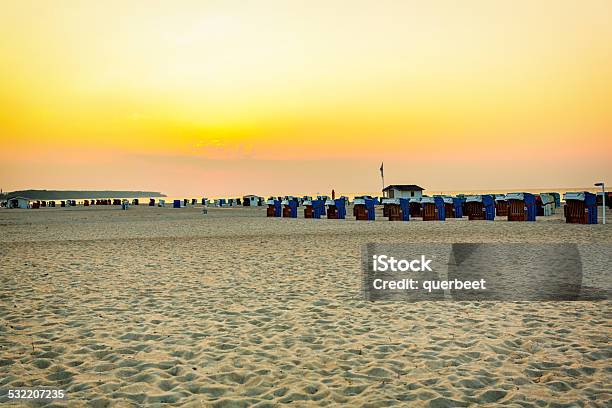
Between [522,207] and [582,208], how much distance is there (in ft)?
11.6

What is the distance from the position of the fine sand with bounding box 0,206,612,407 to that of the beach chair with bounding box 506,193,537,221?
2122cm

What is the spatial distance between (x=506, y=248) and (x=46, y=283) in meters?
13.5

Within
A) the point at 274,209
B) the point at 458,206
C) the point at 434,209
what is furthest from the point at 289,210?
the point at 458,206

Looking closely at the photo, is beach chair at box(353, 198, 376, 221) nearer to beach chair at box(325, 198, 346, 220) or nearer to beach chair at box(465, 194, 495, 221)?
beach chair at box(325, 198, 346, 220)

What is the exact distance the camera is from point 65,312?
756 centimetres

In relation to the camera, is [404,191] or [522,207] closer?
[522,207]

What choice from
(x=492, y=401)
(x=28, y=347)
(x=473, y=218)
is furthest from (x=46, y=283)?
(x=473, y=218)

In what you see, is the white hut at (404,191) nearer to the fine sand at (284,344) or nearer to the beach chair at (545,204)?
the beach chair at (545,204)

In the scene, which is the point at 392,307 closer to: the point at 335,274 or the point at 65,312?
the point at 335,274

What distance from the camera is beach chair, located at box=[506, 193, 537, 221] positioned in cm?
2778

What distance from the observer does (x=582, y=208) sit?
24.9 m

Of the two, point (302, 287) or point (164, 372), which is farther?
point (302, 287)

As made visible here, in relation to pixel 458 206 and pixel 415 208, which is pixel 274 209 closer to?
pixel 415 208

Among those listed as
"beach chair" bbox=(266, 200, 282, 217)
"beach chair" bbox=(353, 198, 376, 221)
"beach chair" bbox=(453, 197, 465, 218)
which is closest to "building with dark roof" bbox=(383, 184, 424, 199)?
"beach chair" bbox=(266, 200, 282, 217)
